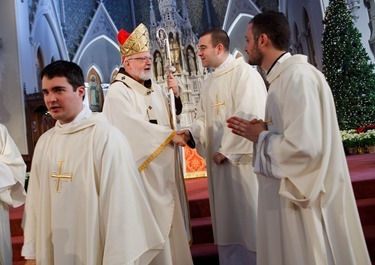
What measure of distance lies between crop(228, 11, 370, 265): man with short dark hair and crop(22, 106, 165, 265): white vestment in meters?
0.65

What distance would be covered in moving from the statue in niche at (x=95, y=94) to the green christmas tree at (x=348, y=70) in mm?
10246

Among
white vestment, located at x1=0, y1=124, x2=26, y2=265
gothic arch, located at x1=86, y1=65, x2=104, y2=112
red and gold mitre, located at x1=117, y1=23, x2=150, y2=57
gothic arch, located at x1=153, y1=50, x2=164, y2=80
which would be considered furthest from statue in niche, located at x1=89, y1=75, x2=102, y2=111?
red and gold mitre, located at x1=117, y1=23, x2=150, y2=57

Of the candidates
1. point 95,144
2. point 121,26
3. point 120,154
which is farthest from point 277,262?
point 121,26

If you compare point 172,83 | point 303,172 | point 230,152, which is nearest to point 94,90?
point 172,83

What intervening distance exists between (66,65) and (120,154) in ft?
1.87

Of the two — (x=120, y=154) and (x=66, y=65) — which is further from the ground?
(x=66, y=65)

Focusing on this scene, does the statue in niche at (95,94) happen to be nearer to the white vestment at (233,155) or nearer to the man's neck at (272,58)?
the white vestment at (233,155)

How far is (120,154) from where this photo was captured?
1.79 m

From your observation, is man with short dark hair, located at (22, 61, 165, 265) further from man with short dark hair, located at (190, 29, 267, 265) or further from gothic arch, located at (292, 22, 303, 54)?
gothic arch, located at (292, 22, 303, 54)

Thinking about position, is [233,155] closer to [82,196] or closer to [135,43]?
[135,43]

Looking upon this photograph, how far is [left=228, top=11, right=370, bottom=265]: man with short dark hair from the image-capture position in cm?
170

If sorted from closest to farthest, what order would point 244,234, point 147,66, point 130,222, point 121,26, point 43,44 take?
point 130,222
point 244,234
point 147,66
point 43,44
point 121,26

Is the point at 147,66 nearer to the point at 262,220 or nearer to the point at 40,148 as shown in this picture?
the point at 40,148

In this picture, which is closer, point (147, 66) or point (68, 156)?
point (68, 156)
